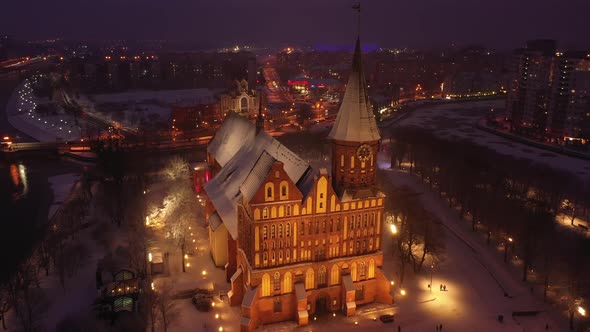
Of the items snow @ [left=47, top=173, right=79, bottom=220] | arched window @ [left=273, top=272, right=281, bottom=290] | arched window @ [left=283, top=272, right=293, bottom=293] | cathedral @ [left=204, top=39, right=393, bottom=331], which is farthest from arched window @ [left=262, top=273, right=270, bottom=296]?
snow @ [left=47, top=173, right=79, bottom=220]

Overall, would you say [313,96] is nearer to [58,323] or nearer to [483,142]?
[483,142]

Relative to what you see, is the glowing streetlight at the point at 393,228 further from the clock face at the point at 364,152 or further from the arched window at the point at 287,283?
the arched window at the point at 287,283

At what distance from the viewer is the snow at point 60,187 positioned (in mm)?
67812

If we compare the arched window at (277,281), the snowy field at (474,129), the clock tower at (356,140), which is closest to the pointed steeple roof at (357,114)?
the clock tower at (356,140)

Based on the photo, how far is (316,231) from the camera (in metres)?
39.7

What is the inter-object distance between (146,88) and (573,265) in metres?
160

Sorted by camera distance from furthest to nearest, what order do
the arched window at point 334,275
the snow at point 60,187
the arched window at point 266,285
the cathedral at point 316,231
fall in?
the snow at point 60,187 → the arched window at point 334,275 → the arched window at point 266,285 → the cathedral at point 316,231

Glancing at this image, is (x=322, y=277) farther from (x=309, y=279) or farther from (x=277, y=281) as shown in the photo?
(x=277, y=281)

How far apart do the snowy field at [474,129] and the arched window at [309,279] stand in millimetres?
59487

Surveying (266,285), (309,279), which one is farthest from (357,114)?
(266,285)

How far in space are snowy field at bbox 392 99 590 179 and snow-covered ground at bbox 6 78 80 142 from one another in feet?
259

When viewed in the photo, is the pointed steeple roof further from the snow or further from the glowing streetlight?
the snow

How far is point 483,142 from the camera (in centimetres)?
10756

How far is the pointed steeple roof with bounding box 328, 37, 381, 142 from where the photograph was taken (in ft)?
131
